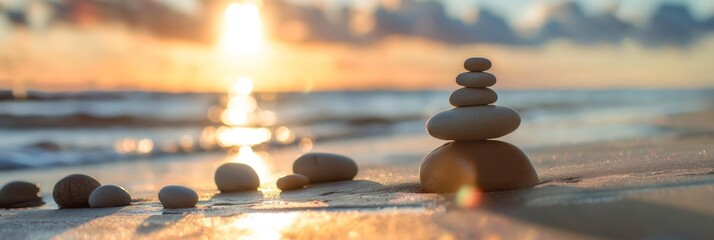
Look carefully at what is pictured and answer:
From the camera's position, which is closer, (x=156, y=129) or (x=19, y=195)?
(x=19, y=195)

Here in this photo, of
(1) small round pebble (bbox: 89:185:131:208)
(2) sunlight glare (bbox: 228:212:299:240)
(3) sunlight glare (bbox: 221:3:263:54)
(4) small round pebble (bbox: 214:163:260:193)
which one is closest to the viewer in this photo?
(2) sunlight glare (bbox: 228:212:299:240)

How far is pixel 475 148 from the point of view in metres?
3.85

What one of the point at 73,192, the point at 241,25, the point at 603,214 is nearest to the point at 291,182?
the point at 73,192

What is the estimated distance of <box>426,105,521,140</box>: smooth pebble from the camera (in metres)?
3.86

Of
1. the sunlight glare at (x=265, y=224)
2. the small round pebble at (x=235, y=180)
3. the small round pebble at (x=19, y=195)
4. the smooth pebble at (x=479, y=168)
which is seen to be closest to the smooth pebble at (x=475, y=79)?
the smooth pebble at (x=479, y=168)

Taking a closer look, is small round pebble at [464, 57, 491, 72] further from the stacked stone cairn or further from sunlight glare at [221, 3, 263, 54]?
sunlight glare at [221, 3, 263, 54]

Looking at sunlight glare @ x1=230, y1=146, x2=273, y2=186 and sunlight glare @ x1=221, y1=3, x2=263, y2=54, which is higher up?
sunlight glare @ x1=221, y1=3, x2=263, y2=54

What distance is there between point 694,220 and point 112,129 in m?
14.4

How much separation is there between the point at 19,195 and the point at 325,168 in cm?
221

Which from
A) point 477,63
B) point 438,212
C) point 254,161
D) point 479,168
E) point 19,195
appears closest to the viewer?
point 438,212

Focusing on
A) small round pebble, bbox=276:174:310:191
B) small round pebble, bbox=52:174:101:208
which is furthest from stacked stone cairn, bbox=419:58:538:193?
small round pebble, bbox=52:174:101:208

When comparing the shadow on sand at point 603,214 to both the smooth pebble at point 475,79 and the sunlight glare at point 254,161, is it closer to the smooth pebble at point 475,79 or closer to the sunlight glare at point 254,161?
the smooth pebble at point 475,79

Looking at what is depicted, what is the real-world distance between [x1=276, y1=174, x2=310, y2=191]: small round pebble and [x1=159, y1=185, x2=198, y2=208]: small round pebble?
90 cm

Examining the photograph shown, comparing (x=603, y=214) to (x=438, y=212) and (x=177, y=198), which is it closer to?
(x=438, y=212)
